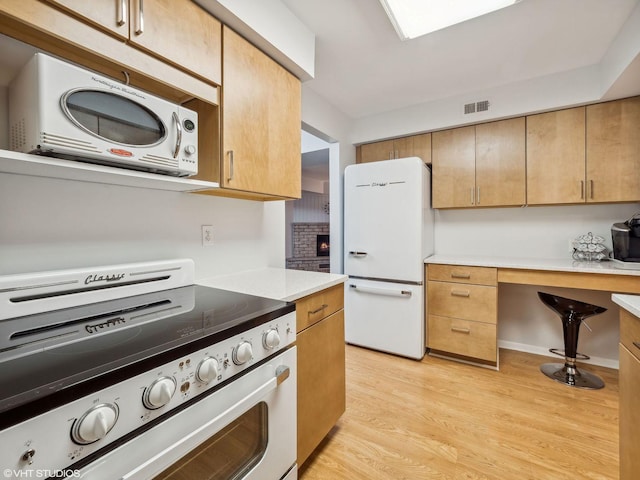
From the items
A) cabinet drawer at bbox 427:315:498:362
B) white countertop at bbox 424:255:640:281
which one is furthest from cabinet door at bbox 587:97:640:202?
cabinet drawer at bbox 427:315:498:362

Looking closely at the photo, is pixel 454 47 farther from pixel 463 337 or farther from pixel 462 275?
pixel 463 337

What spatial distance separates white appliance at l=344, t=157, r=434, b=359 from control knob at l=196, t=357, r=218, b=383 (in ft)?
6.60

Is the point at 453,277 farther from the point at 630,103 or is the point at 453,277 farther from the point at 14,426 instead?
the point at 14,426

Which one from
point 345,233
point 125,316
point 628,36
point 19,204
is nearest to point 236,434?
point 125,316

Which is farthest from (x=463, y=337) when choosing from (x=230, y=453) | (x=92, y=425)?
(x=92, y=425)

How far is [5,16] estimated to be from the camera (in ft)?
2.49

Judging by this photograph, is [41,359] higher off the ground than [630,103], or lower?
lower

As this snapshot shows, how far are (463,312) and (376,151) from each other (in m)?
1.83

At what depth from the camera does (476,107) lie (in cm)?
257

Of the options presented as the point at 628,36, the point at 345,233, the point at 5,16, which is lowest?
the point at 345,233

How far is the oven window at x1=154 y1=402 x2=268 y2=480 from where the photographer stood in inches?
31.3

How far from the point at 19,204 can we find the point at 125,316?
54 cm

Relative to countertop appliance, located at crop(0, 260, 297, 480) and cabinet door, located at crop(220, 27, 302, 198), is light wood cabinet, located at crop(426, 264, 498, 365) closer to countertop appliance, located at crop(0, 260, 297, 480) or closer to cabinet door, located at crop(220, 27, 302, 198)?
cabinet door, located at crop(220, 27, 302, 198)

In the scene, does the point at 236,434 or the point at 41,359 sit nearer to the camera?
the point at 41,359
